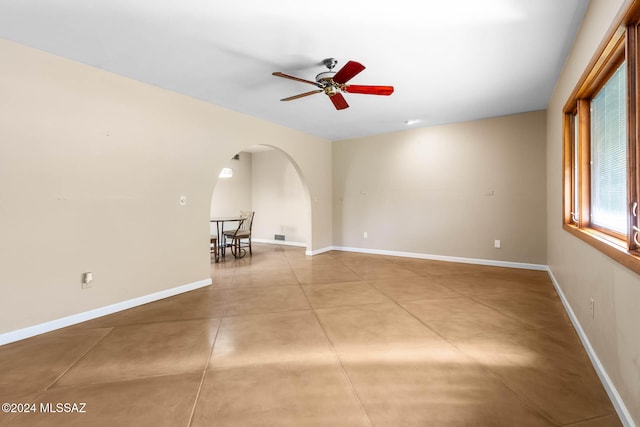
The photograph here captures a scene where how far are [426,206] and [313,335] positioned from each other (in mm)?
3975

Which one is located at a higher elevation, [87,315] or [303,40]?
[303,40]

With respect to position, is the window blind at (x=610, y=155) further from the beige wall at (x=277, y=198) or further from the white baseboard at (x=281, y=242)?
the white baseboard at (x=281, y=242)

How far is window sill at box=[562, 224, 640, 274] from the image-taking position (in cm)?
133

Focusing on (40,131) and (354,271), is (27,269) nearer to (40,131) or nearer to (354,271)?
(40,131)

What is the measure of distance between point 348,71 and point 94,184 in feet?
9.13

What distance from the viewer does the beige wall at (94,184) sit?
2443mm

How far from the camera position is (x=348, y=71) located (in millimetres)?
2557

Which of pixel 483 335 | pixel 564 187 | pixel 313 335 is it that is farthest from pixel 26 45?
pixel 564 187

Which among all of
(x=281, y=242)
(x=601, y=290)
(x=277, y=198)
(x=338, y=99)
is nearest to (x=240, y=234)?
(x=281, y=242)

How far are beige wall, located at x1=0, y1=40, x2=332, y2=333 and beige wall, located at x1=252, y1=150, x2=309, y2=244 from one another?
354 cm

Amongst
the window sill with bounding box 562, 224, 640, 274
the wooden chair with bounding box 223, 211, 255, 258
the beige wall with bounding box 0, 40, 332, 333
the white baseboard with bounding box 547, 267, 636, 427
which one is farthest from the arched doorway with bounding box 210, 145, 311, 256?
the window sill with bounding box 562, 224, 640, 274

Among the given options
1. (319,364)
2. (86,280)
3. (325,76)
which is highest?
(325,76)

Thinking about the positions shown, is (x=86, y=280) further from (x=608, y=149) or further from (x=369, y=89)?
(x=608, y=149)

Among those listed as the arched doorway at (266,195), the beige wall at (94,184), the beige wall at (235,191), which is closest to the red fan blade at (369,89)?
the beige wall at (94,184)
